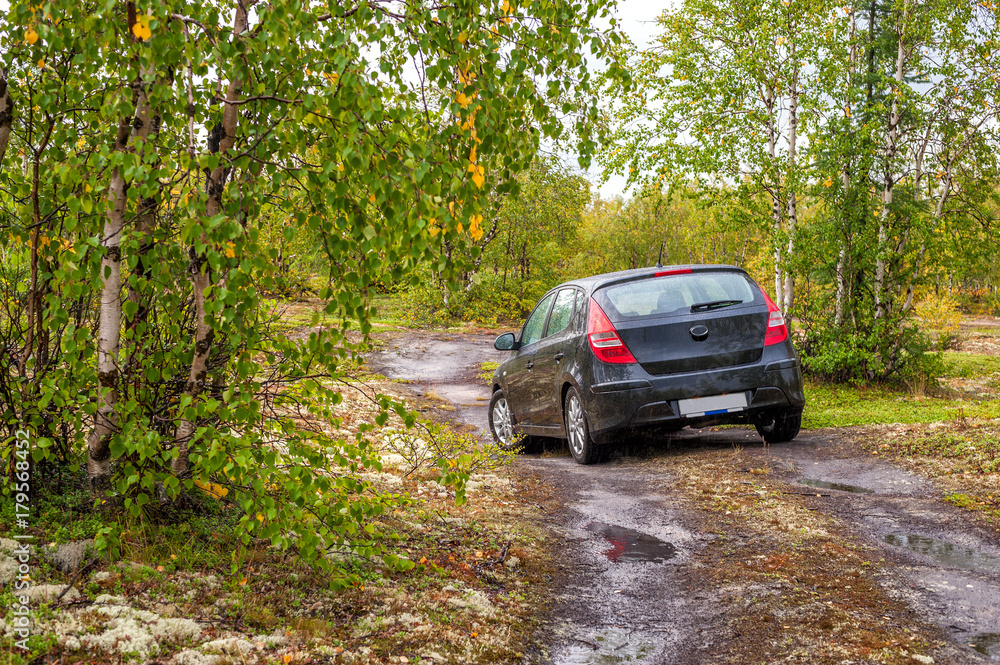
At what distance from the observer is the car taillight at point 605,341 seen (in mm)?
7266

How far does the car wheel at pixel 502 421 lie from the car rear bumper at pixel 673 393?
6.72 feet

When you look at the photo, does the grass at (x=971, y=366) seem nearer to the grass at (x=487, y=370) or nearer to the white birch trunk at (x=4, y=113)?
the grass at (x=487, y=370)

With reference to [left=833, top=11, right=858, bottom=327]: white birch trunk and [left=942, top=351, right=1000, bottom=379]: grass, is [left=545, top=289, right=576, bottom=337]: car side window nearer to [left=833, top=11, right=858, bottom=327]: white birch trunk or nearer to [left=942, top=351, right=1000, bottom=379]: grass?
[left=833, top=11, right=858, bottom=327]: white birch trunk

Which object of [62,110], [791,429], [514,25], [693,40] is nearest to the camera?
[514,25]

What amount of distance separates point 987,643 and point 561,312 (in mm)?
5489

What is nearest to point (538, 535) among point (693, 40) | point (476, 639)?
point (476, 639)

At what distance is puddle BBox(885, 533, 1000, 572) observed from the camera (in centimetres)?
432

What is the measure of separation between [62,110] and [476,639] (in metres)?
3.23

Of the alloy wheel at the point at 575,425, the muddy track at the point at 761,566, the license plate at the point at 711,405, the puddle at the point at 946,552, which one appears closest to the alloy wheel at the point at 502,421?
the alloy wheel at the point at 575,425

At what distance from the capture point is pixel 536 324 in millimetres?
9109


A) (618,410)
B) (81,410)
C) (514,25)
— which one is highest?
(514,25)

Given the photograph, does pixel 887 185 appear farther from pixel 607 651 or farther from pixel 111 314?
pixel 111 314

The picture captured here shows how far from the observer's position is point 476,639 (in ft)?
12.0

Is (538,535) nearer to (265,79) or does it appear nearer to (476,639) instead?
(476,639)
